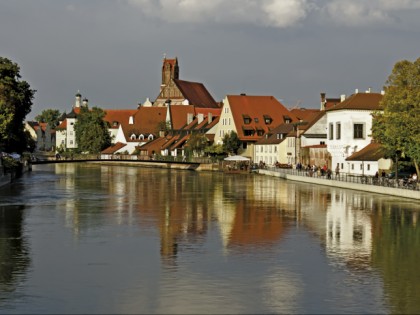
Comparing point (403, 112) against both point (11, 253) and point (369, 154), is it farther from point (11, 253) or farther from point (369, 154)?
point (11, 253)

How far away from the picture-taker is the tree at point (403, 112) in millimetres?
74188

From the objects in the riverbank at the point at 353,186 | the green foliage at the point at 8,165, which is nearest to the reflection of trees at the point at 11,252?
the riverbank at the point at 353,186

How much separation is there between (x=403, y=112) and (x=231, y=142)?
70.1m

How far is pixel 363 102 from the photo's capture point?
331 ft

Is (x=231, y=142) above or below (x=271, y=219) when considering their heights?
above

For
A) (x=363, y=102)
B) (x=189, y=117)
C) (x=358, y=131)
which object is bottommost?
(x=358, y=131)

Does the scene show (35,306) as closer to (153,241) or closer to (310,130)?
(153,241)

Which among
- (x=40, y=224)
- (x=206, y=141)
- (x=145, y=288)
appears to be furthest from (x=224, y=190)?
(x=206, y=141)

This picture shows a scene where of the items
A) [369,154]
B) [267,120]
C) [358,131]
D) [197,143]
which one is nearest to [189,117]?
[197,143]

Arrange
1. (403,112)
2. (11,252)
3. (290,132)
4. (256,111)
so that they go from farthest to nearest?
(256,111), (290,132), (403,112), (11,252)

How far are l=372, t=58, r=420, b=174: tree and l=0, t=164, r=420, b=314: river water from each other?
8.25m

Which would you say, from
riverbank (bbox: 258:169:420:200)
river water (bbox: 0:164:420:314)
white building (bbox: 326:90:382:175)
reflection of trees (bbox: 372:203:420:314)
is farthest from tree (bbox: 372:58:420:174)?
white building (bbox: 326:90:382:175)

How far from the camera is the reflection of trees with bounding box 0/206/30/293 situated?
3119 cm

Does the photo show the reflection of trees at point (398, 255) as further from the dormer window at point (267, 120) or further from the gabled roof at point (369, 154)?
the dormer window at point (267, 120)
